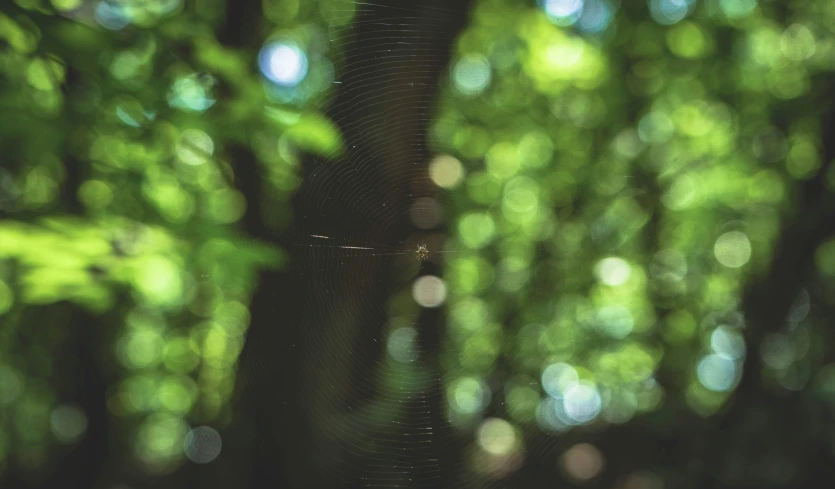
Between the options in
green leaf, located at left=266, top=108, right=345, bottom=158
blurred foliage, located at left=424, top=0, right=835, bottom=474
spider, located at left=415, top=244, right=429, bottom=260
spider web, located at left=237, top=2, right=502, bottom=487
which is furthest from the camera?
blurred foliage, located at left=424, top=0, right=835, bottom=474

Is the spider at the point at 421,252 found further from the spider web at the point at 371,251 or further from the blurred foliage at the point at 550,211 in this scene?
the blurred foliage at the point at 550,211

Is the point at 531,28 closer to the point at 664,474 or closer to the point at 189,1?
the point at 189,1

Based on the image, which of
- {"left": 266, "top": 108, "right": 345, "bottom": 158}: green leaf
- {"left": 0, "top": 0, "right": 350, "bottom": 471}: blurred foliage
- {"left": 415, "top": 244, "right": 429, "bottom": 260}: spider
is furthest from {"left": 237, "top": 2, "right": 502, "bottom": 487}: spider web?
{"left": 266, "top": 108, "right": 345, "bottom": 158}: green leaf

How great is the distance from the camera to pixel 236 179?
6.44 ft

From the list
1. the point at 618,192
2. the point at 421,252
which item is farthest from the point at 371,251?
the point at 618,192

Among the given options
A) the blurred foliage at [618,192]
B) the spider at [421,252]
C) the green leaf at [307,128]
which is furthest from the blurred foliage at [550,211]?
the green leaf at [307,128]

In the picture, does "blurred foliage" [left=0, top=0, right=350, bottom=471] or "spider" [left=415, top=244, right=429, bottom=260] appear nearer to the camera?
"blurred foliage" [left=0, top=0, right=350, bottom=471]

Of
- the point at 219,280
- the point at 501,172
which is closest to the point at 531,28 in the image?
the point at 501,172

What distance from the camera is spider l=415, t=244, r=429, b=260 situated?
260 centimetres

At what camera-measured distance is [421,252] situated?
103 inches

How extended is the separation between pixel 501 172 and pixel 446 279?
817 mm

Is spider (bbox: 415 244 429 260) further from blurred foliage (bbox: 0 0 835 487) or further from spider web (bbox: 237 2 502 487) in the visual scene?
blurred foliage (bbox: 0 0 835 487)

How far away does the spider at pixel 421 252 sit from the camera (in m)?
2.60

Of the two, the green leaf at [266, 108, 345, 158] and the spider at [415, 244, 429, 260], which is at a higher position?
the green leaf at [266, 108, 345, 158]
